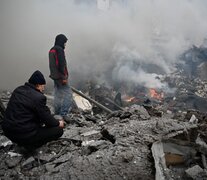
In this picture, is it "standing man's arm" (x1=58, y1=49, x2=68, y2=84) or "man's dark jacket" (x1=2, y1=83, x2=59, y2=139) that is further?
"standing man's arm" (x1=58, y1=49, x2=68, y2=84)

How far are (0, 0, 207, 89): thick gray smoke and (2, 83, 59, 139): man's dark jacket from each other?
5.97 m

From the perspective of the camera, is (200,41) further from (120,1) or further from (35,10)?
(35,10)

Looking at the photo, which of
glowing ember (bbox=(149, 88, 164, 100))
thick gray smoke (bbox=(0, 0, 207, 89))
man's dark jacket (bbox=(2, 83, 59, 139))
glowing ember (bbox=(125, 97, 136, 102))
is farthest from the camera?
thick gray smoke (bbox=(0, 0, 207, 89))

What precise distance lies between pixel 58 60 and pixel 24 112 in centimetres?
203

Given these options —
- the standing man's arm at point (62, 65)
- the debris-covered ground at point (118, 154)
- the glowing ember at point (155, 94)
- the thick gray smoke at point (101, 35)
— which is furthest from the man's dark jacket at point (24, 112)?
the glowing ember at point (155, 94)

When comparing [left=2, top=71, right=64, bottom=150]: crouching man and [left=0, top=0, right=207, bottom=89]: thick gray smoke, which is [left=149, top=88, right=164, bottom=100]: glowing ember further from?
[left=2, top=71, right=64, bottom=150]: crouching man

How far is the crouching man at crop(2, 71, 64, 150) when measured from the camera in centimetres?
329

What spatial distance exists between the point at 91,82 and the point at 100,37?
3.89m

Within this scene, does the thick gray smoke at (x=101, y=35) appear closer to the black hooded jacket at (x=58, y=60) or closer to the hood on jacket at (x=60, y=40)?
the black hooded jacket at (x=58, y=60)

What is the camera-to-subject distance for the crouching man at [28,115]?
3295 millimetres

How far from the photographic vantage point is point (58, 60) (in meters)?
5.09

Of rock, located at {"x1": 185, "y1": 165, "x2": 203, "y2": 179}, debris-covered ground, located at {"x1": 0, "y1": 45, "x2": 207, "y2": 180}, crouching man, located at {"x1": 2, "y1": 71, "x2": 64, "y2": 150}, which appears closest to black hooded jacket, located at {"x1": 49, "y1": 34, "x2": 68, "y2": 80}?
debris-covered ground, located at {"x1": 0, "y1": 45, "x2": 207, "y2": 180}

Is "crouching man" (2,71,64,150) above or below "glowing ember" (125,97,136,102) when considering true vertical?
above

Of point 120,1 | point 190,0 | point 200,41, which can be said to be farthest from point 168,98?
point 190,0
